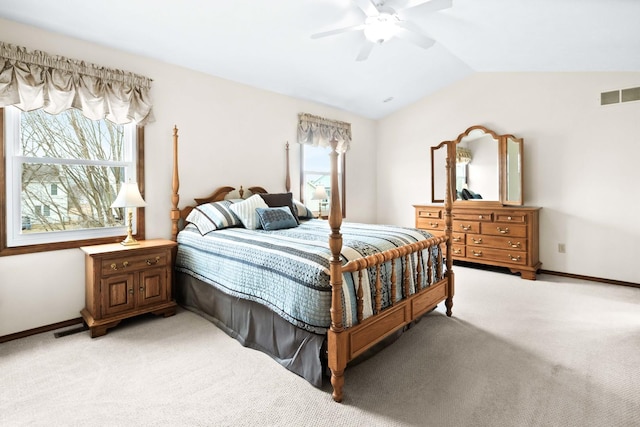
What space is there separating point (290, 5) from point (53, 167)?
244 centimetres

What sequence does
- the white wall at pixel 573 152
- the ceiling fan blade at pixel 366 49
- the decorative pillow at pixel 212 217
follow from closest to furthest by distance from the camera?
the ceiling fan blade at pixel 366 49 < the decorative pillow at pixel 212 217 < the white wall at pixel 573 152

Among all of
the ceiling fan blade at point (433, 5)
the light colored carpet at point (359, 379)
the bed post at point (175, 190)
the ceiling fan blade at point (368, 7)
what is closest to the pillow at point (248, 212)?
the bed post at point (175, 190)

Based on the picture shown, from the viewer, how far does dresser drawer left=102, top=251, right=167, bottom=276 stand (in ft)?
8.77

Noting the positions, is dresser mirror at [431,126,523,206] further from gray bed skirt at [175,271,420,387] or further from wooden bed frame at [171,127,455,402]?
gray bed skirt at [175,271,420,387]

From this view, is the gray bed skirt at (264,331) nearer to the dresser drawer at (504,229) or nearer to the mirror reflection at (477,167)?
the dresser drawer at (504,229)

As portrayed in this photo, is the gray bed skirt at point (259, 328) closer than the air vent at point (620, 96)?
Yes

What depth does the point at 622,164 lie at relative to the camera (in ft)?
12.7

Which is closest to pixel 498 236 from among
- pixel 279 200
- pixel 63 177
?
pixel 279 200

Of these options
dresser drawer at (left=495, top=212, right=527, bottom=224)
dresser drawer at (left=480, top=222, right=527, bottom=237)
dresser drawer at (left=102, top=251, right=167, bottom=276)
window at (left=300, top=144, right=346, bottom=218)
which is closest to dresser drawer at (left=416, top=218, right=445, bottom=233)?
dresser drawer at (left=480, top=222, right=527, bottom=237)

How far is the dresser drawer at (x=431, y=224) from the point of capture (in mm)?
4988

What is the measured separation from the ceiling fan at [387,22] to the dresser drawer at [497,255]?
2.81 metres

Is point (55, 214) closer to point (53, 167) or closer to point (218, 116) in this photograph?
point (53, 167)

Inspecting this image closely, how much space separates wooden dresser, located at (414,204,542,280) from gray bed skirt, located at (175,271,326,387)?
3.42 meters

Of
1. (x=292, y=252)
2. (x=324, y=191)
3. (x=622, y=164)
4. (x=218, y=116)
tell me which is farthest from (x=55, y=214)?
(x=622, y=164)
